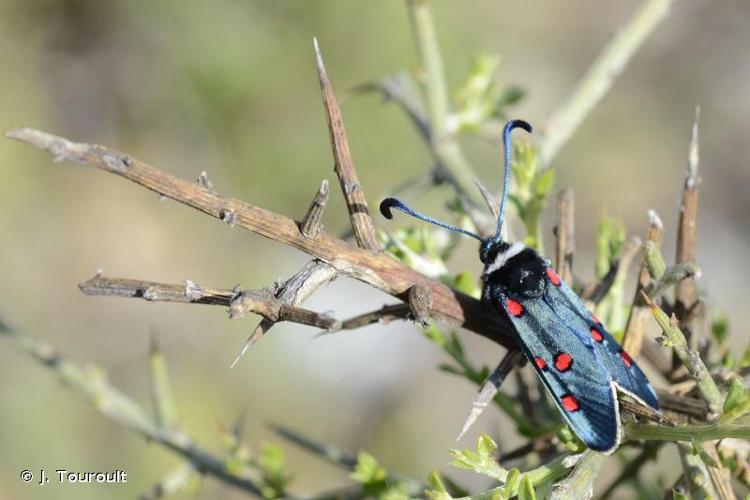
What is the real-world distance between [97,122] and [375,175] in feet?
9.76

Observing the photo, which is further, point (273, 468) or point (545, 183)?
point (273, 468)

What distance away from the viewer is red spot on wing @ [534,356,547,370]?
6.01ft

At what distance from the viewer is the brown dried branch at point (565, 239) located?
2.07 metres

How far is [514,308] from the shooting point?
6.11ft

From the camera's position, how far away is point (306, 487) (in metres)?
6.95

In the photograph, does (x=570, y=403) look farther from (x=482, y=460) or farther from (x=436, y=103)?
(x=436, y=103)

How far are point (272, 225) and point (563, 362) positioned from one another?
82 cm

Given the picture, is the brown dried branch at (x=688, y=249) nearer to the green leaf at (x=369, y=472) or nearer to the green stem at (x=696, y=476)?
the green stem at (x=696, y=476)

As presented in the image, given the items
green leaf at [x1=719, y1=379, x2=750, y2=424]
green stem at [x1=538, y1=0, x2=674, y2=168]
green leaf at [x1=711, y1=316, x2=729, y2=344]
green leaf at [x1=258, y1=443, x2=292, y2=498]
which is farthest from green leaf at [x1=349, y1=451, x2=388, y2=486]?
green stem at [x1=538, y1=0, x2=674, y2=168]

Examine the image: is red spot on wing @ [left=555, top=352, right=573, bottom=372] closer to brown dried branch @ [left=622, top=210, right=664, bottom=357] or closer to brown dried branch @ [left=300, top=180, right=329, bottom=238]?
brown dried branch @ [left=622, top=210, right=664, bottom=357]

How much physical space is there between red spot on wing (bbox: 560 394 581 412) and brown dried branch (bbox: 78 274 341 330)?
0.66 meters

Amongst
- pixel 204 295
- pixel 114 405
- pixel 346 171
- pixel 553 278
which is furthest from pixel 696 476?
pixel 114 405

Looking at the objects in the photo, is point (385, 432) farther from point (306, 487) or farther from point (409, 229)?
point (409, 229)

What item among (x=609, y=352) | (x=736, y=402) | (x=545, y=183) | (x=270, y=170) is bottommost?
(x=736, y=402)
